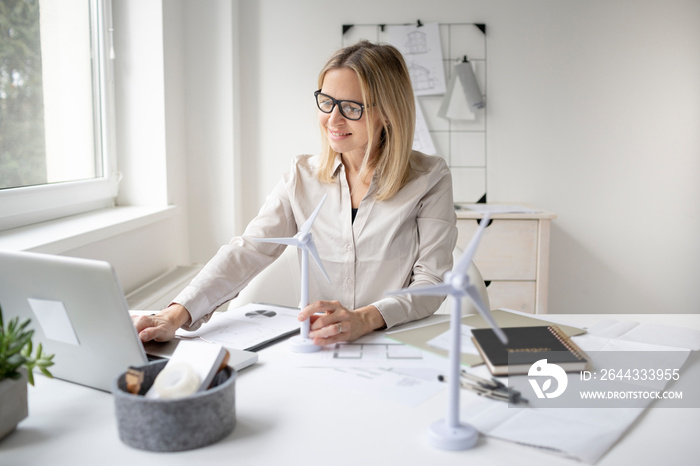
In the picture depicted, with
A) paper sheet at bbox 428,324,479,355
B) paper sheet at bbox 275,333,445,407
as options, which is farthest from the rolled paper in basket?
paper sheet at bbox 428,324,479,355

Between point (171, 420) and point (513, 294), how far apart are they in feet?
7.77

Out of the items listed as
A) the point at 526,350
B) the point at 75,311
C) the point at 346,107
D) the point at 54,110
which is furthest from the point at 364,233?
the point at 54,110

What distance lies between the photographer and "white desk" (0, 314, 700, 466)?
81 cm

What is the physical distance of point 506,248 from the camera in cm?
292

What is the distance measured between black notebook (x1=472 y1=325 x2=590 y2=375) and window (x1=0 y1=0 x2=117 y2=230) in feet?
4.94

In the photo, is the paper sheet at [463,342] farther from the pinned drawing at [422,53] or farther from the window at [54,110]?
the pinned drawing at [422,53]

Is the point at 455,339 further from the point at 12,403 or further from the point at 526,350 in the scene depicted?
the point at 12,403

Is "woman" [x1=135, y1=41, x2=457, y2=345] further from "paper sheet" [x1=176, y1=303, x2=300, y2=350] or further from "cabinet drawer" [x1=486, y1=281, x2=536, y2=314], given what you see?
"cabinet drawer" [x1=486, y1=281, x2=536, y2=314]

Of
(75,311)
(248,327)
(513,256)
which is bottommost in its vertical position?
(513,256)

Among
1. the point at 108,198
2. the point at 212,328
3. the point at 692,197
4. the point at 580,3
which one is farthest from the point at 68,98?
the point at 692,197

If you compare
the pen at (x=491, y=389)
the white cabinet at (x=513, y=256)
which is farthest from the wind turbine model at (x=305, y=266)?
the white cabinet at (x=513, y=256)

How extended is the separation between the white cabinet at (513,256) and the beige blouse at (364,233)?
1202 mm

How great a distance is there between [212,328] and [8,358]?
1.77 ft

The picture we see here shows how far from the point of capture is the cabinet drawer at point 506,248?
2.91m
